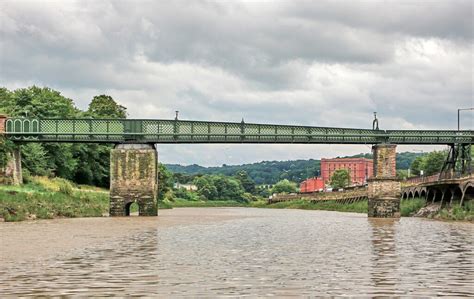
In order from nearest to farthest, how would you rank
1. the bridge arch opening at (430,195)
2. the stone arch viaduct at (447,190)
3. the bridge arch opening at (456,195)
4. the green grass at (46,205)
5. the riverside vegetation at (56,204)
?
the green grass at (46,205)
the riverside vegetation at (56,204)
the stone arch viaduct at (447,190)
the bridge arch opening at (456,195)
the bridge arch opening at (430,195)

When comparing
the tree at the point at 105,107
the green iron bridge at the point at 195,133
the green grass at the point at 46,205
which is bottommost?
the green grass at the point at 46,205

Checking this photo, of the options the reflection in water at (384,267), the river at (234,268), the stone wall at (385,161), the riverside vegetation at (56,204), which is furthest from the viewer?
the stone wall at (385,161)

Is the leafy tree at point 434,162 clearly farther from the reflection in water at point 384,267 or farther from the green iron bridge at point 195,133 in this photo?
the reflection in water at point 384,267

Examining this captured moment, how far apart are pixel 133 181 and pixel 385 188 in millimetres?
24986

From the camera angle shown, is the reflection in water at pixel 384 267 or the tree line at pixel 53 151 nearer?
the reflection in water at pixel 384 267

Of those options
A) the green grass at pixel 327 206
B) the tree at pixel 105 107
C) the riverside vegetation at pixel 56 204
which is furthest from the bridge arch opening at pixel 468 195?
the tree at pixel 105 107

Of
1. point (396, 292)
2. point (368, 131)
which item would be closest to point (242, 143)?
point (368, 131)

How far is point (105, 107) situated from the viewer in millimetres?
111125

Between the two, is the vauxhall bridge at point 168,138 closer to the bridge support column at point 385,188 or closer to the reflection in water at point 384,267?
the bridge support column at point 385,188

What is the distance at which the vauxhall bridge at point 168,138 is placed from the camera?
208 feet

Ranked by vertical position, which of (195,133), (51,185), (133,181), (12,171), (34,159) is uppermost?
(195,133)

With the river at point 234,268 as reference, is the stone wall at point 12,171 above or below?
above

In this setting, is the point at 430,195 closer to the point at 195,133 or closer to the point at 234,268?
the point at 195,133

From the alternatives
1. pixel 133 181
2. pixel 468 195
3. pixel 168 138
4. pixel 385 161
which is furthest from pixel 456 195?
pixel 133 181
